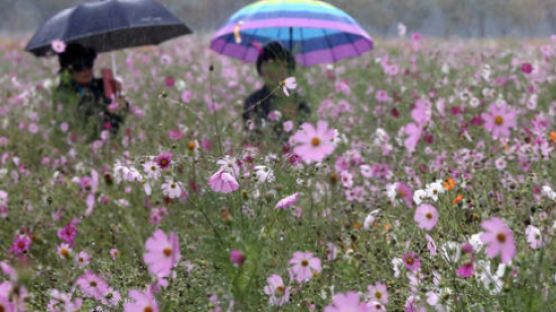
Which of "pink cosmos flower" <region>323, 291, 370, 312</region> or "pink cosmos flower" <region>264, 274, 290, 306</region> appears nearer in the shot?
"pink cosmos flower" <region>323, 291, 370, 312</region>

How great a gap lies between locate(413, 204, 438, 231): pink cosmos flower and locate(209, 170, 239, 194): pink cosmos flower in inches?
23.9

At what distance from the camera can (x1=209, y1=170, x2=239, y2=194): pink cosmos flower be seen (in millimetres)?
1453

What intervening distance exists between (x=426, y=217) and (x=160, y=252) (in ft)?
2.84

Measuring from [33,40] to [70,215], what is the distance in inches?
79.5

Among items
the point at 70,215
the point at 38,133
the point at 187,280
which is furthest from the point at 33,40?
the point at 187,280

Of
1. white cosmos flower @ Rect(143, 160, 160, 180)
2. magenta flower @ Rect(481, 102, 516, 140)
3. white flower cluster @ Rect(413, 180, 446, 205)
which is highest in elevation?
magenta flower @ Rect(481, 102, 516, 140)

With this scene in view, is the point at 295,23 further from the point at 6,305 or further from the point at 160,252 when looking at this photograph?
the point at 6,305

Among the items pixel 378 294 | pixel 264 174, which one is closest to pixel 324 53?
pixel 264 174

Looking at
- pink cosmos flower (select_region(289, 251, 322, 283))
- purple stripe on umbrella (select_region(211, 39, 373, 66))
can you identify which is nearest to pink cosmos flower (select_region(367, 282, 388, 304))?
pink cosmos flower (select_region(289, 251, 322, 283))

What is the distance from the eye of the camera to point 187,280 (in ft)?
5.34

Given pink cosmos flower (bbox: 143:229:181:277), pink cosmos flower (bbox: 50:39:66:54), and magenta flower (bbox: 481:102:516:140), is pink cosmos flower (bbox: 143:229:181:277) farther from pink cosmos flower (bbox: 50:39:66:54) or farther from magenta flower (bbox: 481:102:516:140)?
pink cosmos flower (bbox: 50:39:66:54)

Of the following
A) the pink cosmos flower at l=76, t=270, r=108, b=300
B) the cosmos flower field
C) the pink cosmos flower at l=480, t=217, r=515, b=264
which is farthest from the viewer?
the pink cosmos flower at l=76, t=270, r=108, b=300

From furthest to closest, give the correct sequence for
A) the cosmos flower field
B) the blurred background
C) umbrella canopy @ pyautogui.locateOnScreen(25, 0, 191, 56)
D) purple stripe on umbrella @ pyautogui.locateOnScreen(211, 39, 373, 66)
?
the blurred background, purple stripe on umbrella @ pyautogui.locateOnScreen(211, 39, 373, 66), umbrella canopy @ pyautogui.locateOnScreen(25, 0, 191, 56), the cosmos flower field

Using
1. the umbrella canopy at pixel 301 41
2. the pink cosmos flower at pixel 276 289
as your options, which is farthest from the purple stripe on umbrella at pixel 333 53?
the pink cosmos flower at pixel 276 289
